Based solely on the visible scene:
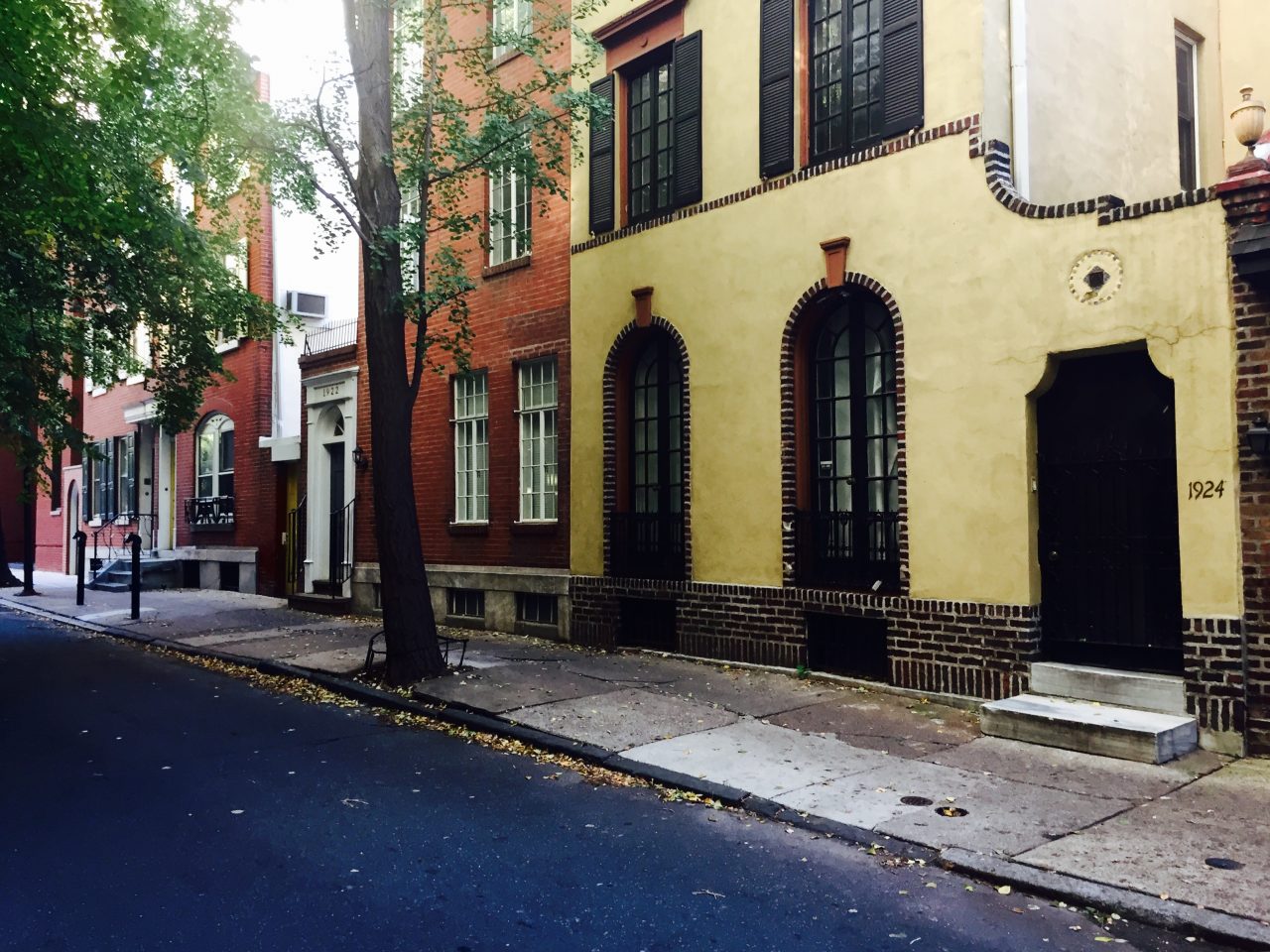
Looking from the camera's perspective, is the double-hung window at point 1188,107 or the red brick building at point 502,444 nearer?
the double-hung window at point 1188,107

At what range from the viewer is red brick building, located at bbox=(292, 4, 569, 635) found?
13.2 m

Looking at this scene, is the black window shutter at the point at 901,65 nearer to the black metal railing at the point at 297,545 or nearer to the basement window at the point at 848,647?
the basement window at the point at 848,647

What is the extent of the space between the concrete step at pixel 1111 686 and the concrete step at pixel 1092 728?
0.08 m

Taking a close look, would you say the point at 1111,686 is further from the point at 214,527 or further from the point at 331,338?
the point at 214,527

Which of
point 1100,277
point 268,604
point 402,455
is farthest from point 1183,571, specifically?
point 268,604

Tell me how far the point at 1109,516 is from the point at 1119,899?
408 cm

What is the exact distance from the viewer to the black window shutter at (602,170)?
1245 cm

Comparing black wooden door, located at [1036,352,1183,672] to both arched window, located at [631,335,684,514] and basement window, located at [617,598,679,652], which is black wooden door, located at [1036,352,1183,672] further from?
basement window, located at [617,598,679,652]

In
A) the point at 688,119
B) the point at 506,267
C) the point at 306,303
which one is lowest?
the point at 506,267

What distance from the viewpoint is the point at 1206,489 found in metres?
7.18

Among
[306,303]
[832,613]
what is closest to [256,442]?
[306,303]

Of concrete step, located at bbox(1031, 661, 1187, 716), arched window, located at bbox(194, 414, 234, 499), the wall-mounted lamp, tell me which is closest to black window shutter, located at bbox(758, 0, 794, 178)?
the wall-mounted lamp

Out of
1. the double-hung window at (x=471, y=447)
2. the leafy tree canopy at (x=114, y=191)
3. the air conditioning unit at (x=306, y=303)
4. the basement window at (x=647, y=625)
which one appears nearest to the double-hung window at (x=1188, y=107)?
the basement window at (x=647, y=625)

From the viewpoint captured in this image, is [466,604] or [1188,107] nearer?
[1188,107]
